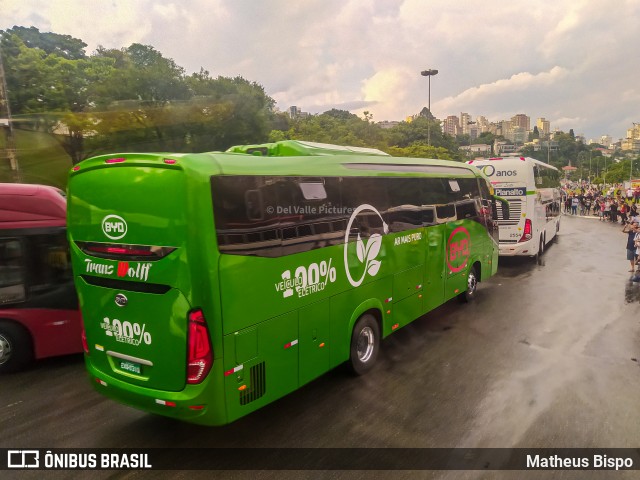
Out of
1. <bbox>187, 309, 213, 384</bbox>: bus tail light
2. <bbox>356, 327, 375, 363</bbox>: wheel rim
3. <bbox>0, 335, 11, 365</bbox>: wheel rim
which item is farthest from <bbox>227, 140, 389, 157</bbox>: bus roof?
<bbox>0, 335, 11, 365</bbox>: wheel rim

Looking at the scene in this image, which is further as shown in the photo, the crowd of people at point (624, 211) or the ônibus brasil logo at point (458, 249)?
the crowd of people at point (624, 211)

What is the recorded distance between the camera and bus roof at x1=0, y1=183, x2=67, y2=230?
6.74 metres

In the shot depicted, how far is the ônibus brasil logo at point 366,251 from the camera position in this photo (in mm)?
6021

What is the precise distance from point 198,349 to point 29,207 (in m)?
4.77

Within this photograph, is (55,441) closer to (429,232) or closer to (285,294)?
(285,294)

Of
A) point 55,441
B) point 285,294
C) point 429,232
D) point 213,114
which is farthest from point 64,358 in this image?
point 213,114

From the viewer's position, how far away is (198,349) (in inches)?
164

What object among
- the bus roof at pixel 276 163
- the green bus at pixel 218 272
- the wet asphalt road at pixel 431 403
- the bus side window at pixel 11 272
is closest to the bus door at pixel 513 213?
the wet asphalt road at pixel 431 403

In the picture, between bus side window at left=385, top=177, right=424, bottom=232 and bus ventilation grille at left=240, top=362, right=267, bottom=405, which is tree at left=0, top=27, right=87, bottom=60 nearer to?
bus side window at left=385, top=177, right=424, bottom=232

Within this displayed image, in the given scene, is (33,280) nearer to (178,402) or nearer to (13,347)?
(13,347)

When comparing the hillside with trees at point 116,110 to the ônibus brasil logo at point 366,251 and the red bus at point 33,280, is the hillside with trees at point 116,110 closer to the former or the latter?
the red bus at point 33,280

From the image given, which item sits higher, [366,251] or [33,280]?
[366,251]

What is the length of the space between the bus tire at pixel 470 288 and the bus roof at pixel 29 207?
28.7ft

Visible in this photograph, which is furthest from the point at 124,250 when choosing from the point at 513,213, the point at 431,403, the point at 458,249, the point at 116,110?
the point at 116,110
